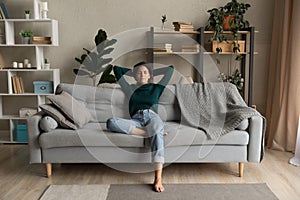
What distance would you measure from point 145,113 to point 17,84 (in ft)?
6.32

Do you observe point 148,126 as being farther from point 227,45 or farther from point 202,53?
point 227,45

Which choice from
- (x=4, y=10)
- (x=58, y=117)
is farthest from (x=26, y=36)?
(x=58, y=117)

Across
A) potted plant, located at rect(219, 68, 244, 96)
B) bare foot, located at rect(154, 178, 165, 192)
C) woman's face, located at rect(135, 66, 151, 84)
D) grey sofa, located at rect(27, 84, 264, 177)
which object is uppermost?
woman's face, located at rect(135, 66, 151, 84)

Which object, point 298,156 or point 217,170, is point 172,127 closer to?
point 217,170

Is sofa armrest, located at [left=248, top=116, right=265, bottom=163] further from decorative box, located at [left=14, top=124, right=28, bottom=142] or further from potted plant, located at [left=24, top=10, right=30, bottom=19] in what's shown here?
potted plant, located at [left=24, top=10, right=30, bottom=19]

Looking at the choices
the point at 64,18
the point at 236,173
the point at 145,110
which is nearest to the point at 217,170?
the point at 236,173

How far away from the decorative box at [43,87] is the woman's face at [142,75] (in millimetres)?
1454

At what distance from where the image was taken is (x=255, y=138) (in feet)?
10.3

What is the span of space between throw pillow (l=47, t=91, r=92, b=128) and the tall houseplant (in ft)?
3.02

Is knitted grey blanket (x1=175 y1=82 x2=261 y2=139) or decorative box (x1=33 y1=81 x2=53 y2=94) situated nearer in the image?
knitted grey blanket (x1=175 y1=82 x2=261 y2=139)

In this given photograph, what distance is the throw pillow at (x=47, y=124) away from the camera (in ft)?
10.1

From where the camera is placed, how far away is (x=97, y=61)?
432 cm

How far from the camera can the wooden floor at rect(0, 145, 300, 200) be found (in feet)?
9.60

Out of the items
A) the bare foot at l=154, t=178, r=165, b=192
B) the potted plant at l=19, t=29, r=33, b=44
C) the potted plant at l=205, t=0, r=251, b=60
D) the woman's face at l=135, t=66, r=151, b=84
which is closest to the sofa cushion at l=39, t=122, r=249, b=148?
the bare foot at l=154, t=178, r=165, b=192
